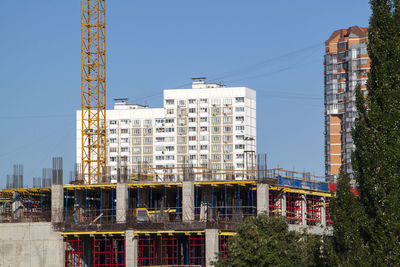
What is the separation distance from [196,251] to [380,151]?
1857 inches

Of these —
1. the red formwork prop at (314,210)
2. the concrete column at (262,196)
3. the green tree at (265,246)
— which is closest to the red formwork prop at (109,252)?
the concrete column at (262,196)

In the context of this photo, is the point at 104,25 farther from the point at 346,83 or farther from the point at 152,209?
the point at 346,83

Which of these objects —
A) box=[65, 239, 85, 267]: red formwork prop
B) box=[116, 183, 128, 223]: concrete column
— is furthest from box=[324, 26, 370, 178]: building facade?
box=[116, 183, 128, 223]: concrete column

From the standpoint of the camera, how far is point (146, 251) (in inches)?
3339

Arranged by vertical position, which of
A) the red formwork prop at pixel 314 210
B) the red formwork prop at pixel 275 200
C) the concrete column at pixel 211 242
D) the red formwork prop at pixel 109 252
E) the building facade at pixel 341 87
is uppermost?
the building facade at pixel 341 87

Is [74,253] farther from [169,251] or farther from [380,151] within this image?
[380,151]

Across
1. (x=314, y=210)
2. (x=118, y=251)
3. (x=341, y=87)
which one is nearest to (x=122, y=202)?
(x=118, y=251)

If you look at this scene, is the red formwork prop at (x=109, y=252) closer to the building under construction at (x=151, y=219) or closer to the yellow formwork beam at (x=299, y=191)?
the building under construction at (x=151, y=219)

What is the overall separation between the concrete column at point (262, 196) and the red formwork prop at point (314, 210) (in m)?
12.6

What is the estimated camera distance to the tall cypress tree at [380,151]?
3647 cm

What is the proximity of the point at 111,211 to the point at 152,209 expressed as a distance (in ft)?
17.2

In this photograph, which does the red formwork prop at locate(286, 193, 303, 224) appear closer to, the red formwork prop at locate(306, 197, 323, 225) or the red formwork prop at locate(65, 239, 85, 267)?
the red formwork prop at locate(306, 197, 323, 225)

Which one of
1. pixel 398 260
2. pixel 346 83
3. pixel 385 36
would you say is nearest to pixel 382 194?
pixel 398 260

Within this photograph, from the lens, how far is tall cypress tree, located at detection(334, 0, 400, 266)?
36.5 m
